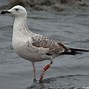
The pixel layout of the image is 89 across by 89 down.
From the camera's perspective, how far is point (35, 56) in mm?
9758

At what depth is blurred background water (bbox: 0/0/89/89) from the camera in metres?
10.5

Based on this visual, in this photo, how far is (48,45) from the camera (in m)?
10.1

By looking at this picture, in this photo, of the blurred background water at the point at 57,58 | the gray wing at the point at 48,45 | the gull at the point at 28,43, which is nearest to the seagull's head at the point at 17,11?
the gull at the point at 28,43

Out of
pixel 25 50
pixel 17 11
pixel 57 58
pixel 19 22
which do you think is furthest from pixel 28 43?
pixel 57 58

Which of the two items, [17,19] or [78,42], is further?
[78,42]

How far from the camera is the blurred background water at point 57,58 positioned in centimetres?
1047

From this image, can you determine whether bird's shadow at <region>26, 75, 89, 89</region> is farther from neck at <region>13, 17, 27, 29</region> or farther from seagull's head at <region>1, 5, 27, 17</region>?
seagull's head at <region>1, 5, 27, 17</region>

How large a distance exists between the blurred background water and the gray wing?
0.65 metres

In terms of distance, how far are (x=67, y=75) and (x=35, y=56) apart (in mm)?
1434

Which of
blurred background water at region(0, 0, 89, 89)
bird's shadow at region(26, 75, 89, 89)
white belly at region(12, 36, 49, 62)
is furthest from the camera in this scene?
blurred background water at region(0, 0, 89, 89)

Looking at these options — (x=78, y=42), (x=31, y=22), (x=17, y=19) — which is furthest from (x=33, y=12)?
(x=17, y=19)

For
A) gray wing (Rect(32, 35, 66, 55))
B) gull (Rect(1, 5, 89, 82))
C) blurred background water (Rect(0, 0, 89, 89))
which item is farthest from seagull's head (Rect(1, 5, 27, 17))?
blurred background water (Rect(0, 0, 89, 89))

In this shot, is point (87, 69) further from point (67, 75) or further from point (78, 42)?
point (78, 42)

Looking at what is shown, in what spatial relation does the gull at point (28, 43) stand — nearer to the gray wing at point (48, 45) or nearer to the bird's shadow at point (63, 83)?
the gray wing at point (48, 45)
